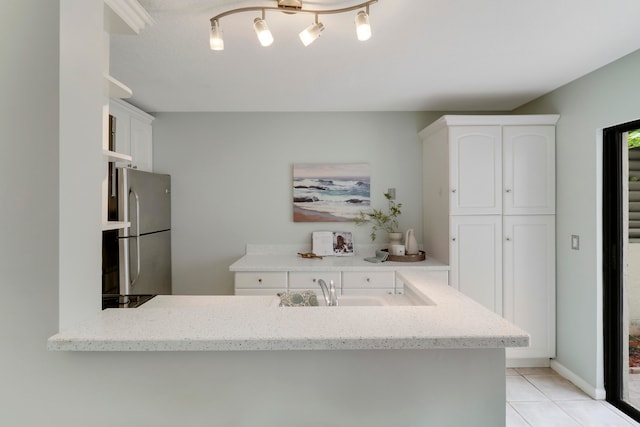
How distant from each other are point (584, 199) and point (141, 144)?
372 cm

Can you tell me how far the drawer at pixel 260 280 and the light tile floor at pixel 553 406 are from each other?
185 cm

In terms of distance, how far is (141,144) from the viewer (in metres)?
3.39

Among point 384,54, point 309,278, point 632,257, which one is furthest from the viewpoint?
point 309,278

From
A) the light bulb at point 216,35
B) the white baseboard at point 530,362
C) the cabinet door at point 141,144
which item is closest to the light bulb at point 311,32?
the light bulb at point 216,35

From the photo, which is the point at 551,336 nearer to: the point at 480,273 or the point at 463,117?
the point at 480,273

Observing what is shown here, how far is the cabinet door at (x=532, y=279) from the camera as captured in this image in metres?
3.04

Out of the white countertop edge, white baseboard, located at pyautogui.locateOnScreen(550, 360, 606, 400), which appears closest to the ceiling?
the white countertop edge

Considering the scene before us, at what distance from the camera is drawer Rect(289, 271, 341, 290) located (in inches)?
119

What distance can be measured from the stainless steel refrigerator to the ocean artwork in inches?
48.7

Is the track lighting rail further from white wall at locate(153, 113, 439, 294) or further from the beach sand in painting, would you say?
the beach sand in painting

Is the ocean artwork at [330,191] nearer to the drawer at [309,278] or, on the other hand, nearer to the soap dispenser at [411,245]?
the soap dispenser at [411,245]

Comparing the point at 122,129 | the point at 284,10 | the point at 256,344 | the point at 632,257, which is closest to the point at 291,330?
the point at 256,344

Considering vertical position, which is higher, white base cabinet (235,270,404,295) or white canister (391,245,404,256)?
white canister (391,245,404,256)

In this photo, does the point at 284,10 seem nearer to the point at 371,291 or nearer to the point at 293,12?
the point at 293,12
